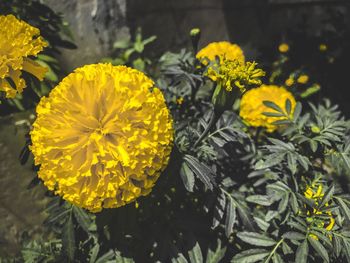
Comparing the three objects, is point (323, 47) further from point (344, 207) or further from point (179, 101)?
point (344, 207)

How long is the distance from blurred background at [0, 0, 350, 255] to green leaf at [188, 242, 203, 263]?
45.4 inches

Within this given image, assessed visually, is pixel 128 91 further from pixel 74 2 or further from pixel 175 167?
pixel 74 2

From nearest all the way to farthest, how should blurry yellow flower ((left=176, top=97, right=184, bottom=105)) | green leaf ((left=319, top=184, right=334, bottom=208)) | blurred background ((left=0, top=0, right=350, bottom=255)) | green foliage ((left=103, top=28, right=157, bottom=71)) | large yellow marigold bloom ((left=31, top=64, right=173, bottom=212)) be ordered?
large yellow marigold bloom ((left=31, top=64, right=173, bottom=212))
green leaf ((left=319, top=184, right=334, bottom=208))
blurry yellow flower ((left=176, top=97, right=184, bottom=105))
blurred background ((left=0, top=0, right=350, bottom=255))
green foliage ((left=103, top=28, right=157, bottom=71))

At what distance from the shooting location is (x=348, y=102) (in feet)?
8.88

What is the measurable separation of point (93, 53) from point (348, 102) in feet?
5.84

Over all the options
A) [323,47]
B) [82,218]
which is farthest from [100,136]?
[323,47]

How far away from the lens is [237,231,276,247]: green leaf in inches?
56.6

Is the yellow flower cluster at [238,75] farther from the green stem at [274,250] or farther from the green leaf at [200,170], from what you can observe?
the green stem at [274,250]

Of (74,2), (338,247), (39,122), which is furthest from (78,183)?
(74,2)

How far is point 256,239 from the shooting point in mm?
1453

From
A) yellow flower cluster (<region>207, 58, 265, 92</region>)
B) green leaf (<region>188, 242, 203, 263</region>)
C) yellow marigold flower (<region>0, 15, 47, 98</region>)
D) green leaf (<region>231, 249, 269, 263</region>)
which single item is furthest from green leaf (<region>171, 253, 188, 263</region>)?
yellow marigold flower (<region>0, 15, 47, 98</region>)

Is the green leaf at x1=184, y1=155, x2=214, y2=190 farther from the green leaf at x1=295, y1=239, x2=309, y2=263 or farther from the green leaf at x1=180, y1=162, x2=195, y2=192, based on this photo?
the green leaf at x1=295, y1=239, x2=309, y2=263

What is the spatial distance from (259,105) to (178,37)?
1.35 meters

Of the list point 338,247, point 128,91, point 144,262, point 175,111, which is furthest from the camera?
point 175,111
